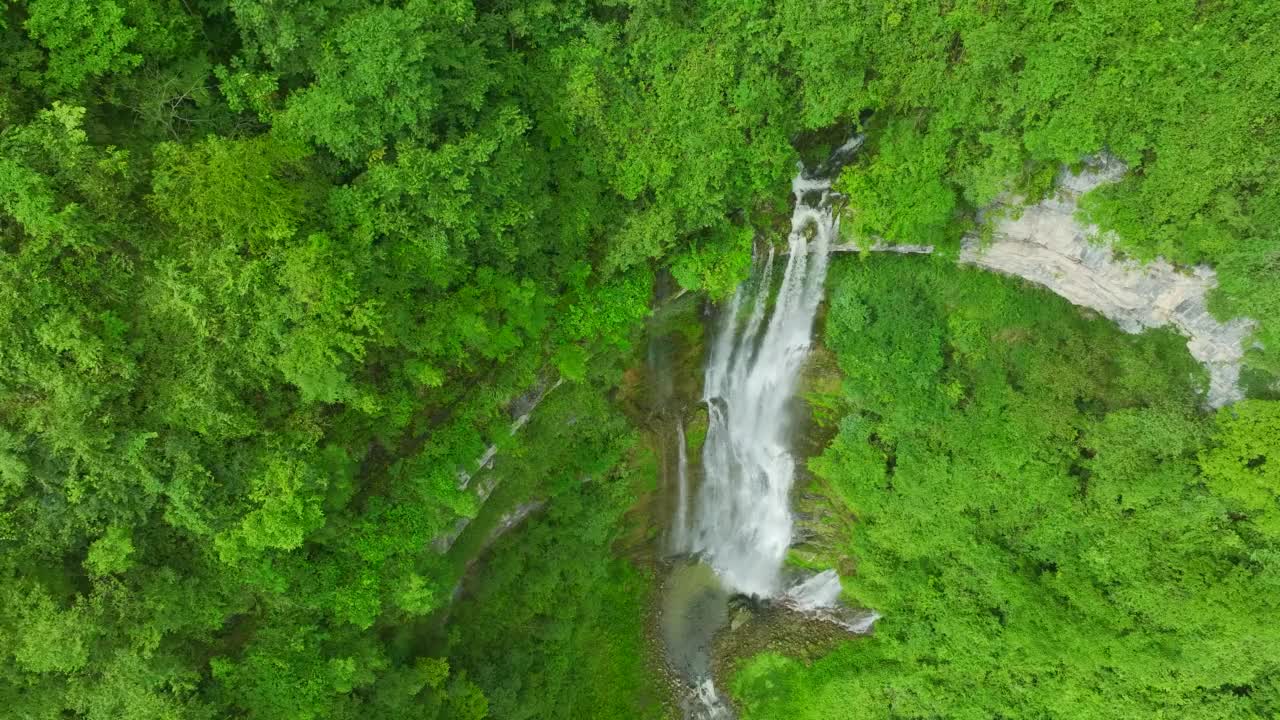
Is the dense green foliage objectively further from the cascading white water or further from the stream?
the stream

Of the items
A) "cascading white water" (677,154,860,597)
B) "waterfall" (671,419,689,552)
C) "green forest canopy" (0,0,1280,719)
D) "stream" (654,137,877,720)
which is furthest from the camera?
"waterfall" (671,419,689,552)

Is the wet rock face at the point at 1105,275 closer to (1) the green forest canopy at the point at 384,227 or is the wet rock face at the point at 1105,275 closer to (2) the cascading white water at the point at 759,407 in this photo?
(1) the green forest canopy at the point at 384,227

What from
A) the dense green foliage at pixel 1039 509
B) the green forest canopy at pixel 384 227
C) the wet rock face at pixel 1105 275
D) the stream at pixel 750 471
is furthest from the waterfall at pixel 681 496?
the wet rock face at pixel 1105 275

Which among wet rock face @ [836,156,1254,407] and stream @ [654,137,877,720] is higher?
wet rock face @ [836,156,1254,407]

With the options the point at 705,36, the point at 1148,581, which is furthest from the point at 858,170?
the point at 1148,581

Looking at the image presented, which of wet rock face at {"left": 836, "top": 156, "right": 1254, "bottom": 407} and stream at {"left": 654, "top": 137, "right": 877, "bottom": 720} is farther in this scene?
stream at {"left": 654, "top": 137, "right": 877, "bottom": 720}

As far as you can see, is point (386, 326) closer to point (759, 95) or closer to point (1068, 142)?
point (759, 95)

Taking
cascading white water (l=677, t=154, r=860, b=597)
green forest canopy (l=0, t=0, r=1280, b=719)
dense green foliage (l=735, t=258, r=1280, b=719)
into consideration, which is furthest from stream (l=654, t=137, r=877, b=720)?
green forest canopy (l=0, t=0, r=1280, b=719)

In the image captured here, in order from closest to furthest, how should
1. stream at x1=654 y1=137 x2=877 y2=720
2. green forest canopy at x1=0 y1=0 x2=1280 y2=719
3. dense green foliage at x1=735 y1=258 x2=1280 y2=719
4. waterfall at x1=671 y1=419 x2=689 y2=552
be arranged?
green forest canopy at x1=0 y1=0 x2=1280 y2=719
dense green foliage at x1=735 y1=258 x2=1280 y2=719
stream at x1=654 y1=137 x2=877 y2=720
waterfall at x1=671 y1=419 x2=689 y2=552
